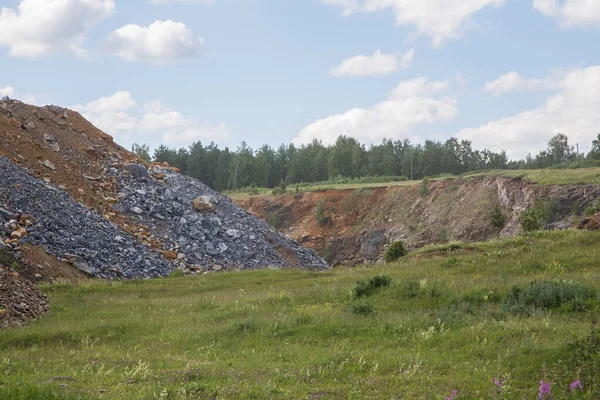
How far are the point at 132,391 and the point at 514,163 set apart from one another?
137471 millimetres

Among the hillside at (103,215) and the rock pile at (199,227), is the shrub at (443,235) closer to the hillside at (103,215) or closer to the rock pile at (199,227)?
the rock pile at (199,227)

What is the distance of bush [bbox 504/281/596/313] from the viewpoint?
1439 cm

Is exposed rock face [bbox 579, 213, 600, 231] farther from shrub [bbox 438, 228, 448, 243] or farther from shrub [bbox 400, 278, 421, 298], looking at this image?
shrub [bbox 438, 228, 448, 243]

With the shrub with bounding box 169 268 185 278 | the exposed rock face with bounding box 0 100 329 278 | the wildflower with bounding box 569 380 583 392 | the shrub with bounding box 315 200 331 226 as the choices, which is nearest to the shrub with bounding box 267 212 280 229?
the shrub with bounding box 315 200 331 226

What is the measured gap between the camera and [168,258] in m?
36.2

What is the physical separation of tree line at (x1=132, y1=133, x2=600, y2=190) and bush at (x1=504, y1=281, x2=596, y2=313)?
99.4 meters

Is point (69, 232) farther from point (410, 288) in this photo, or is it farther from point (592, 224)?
point (592, 224)

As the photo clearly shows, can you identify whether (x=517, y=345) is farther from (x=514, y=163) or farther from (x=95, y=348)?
(x=514, y=163)

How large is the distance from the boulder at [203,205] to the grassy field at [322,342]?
64.7ft

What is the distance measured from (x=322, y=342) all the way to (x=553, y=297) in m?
6.56

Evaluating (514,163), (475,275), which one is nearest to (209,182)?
(514,163)

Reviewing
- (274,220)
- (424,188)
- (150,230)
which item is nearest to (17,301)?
(150,230)

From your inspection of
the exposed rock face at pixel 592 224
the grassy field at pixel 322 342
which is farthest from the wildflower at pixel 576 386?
the exposed rock face at pixel 592 224

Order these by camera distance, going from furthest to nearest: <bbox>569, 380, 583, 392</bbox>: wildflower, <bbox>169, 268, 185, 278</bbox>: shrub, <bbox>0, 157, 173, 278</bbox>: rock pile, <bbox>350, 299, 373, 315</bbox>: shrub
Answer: <bbox>169, 268, 185, 278</bbox>: shrub
<bbox>0, 157, 173, 278</bbox>: rock pile
<bbox>350, 299, 373, 315</bbox>: shrub
<bbox>569, 380, 583, 392</bbox>: wildflower
